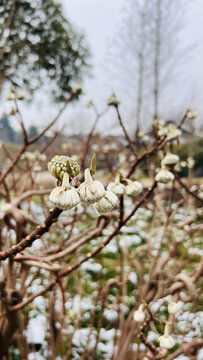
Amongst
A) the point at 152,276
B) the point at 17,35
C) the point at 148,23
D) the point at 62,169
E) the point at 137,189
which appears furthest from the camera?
the point at 148,23

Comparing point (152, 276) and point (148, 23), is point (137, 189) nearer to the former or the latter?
point (152, 276)

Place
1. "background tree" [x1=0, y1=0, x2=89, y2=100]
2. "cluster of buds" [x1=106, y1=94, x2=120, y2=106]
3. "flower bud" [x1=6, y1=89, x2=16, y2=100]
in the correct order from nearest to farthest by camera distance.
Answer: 1. "cluster of buds" [x1=106, y1=94, x2=120, y2=106]
2. "flower bud" [x1=6, y1=89, x2=16, y2=100]
3. "background tree" [x1=0, y1=0, x2=89, y2=100]

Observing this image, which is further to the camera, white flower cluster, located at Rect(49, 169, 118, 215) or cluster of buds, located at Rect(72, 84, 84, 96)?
cluster of buds, located at Rect(72, 84, 84, 96)

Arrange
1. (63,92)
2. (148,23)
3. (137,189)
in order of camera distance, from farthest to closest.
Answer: (63,92) < (148,23) < (137,189)

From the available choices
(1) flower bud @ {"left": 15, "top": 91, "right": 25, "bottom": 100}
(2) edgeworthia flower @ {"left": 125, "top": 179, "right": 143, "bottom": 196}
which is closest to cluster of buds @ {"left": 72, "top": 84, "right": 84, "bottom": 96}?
(1) flower bud @ {"left": 15, "top": 91, "right": 25, "bottom": 100}

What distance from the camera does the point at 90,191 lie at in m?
0.36

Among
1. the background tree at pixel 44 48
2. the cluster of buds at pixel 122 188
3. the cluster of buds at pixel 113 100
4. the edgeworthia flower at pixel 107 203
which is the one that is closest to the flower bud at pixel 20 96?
the cluster of buds at pixel 113 100

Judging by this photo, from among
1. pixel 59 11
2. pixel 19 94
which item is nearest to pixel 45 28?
pixel 59 11

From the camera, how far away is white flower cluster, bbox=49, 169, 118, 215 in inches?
12.6

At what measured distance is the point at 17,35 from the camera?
31.3 feet

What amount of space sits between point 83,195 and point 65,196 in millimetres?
32

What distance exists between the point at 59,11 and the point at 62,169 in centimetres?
1106

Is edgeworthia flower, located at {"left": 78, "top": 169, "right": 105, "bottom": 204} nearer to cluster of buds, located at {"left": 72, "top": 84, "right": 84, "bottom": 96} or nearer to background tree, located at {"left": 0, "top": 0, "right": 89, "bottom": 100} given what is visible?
cluster of buds, located at {"left": 72, "top": 84, "right": 84, "bottom": 96}

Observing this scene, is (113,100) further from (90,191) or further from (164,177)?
(90,191)
